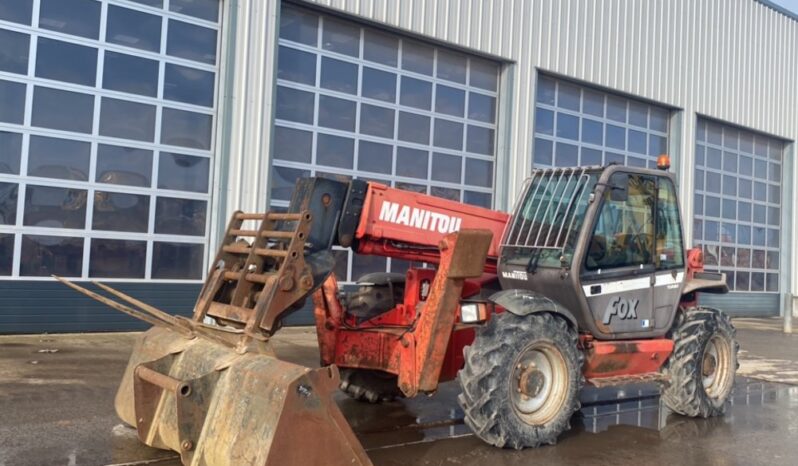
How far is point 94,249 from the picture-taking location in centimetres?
1180

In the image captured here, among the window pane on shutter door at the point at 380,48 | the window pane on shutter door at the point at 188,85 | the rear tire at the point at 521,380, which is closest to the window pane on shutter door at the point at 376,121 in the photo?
the window pane on shutter door at the point at 380,48

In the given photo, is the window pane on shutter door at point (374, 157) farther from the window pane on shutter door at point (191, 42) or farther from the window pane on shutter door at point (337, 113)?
the window pane on shutter door at point (191, 42)

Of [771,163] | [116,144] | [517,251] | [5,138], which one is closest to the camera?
[517,251]

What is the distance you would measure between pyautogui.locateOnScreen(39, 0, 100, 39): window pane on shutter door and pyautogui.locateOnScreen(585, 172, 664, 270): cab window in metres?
9.12

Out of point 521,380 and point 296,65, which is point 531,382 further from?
point 296,65

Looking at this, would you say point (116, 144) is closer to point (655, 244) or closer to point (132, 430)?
point (132, 430)

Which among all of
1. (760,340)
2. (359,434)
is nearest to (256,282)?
(359,434)

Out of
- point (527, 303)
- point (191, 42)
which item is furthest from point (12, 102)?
point (527, 303)

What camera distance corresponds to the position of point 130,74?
12.2 metres

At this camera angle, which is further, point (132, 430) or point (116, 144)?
point (116, 144)

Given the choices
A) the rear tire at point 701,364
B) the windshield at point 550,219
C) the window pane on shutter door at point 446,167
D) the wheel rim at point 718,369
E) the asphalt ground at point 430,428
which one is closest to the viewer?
the asphalt ground at point 430,428

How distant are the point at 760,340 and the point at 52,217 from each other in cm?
1441

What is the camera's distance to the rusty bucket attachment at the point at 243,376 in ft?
14.1

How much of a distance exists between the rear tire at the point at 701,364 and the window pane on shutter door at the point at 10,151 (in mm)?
9758
